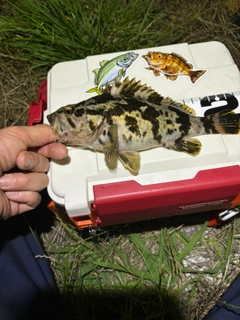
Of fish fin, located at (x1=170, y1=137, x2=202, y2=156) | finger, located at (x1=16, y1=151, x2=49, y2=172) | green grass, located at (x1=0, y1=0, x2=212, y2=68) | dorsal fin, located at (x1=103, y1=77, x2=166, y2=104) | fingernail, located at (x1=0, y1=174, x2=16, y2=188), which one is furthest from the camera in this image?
green grass, located at (x1=0, y1=0, x2=212, y2=68)

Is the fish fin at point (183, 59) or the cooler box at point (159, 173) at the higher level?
the fish fin at point (183, 59)

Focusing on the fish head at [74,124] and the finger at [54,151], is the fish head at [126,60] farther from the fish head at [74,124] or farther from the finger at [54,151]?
the finger at [54,151]

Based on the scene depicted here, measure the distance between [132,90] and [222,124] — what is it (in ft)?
1.72

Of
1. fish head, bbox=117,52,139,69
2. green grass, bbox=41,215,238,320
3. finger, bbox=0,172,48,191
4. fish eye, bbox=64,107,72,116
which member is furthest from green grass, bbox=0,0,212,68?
green grass, bbox=41,215,238,320

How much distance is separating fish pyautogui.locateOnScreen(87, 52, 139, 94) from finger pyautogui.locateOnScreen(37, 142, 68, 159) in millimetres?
456

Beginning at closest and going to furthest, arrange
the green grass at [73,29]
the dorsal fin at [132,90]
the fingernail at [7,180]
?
the fingernail at [7,180] → the dorsal fin at [132,90] → the green grass at [73,29]

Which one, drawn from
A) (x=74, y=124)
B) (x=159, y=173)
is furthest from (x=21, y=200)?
(x=159, y=173)

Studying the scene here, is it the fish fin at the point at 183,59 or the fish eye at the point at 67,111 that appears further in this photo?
the fish fin at the point at 183,59

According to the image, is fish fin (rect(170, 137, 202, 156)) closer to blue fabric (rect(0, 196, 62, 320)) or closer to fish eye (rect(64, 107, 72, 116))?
fish eye (rect(64, 107, 72, 116))

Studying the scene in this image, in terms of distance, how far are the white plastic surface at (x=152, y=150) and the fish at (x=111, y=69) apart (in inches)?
1.3

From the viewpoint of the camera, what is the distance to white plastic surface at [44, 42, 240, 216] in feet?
5.93

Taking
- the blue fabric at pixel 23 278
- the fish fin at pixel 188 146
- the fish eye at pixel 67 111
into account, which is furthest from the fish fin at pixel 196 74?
the blue fabric at pixel 23 278

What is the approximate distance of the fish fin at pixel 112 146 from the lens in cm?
177

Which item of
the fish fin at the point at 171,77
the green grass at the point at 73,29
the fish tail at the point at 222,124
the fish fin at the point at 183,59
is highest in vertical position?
the green grass at the point at 73,29
